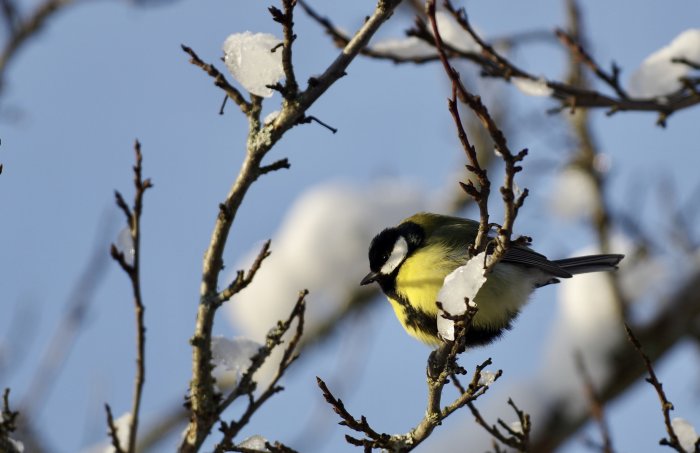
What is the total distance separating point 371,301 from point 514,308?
4838 mm

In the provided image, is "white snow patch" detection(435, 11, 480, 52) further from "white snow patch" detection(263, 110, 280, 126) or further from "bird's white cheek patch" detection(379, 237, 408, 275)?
"white snow patch" detection(263, 110, 280, 126)

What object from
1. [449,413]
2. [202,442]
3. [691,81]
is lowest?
[202,442]

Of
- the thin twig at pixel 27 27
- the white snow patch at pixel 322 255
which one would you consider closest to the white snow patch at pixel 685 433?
the white snow patch at pixel 322 255

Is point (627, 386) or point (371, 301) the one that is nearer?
point (627, 386)

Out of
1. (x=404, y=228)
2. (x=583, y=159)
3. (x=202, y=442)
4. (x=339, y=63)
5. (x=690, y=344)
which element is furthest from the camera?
(x=583, y=159)

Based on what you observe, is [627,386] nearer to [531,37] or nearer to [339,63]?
[531,37]

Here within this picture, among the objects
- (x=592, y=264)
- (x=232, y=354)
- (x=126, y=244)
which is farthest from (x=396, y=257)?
(x=126, y=244)

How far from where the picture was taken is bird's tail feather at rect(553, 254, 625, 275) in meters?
3.37

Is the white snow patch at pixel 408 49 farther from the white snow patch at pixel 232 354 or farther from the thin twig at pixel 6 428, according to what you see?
the thin twig at pixel 6 428

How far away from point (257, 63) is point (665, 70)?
A: 1.76 meters

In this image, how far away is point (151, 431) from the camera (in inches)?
312

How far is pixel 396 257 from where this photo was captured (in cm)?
336

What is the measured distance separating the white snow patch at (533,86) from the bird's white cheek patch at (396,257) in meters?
0.80

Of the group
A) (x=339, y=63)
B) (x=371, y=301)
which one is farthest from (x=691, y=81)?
(x=371, y=301)
